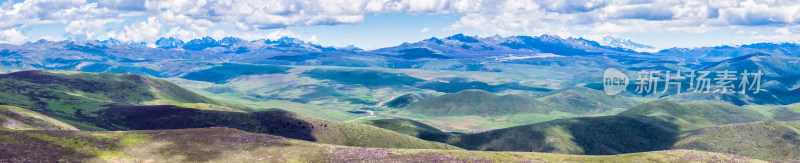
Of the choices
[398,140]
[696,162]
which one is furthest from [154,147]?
[696,162]

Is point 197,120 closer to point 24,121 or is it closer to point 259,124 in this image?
point 259,124

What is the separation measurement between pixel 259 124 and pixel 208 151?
254 ft

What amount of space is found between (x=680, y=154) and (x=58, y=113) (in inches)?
7995

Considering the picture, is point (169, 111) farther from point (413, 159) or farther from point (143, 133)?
point (413, 159)

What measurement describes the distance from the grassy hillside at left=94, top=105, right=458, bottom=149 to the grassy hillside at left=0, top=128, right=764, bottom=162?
61.1 m

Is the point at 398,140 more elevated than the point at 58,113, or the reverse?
the point at 58,113

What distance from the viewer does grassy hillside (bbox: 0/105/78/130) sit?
126m

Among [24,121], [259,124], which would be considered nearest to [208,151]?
[24,121]

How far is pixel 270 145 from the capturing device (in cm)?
11106

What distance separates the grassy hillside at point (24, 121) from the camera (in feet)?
414

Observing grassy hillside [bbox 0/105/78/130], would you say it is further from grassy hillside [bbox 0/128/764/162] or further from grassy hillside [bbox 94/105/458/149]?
grassy hillside [bbox 0/128/764/162]

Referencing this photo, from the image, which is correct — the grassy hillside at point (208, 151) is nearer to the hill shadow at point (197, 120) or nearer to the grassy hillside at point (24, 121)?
the grassy hillside at point (24, 121)

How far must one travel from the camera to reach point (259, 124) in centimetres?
17988

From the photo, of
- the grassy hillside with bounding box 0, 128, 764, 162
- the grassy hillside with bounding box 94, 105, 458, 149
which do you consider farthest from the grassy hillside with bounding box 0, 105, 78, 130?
the grassy hillside with bounding box 0, 128, 764, 162
